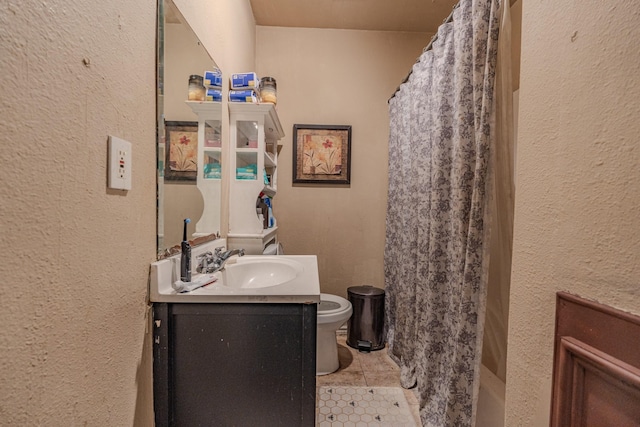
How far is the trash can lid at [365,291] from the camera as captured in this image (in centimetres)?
230

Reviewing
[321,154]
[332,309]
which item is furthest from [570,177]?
[321,154]

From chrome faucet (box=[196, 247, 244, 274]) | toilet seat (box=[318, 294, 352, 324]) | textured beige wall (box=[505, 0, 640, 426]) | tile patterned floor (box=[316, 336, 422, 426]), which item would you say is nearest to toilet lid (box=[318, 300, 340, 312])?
toilet seat (box=[318, 294, 352, 324])

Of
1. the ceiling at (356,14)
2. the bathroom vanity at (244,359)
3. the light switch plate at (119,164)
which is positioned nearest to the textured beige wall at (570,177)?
the bathroom vanity at (244,359)

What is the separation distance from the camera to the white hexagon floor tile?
153cm

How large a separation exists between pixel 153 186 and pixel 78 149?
307 millimetres

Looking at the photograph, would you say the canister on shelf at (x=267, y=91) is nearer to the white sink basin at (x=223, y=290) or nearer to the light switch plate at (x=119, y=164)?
the white sink basin at (x=223, y=290)

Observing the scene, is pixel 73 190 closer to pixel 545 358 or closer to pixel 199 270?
pixel 199 270

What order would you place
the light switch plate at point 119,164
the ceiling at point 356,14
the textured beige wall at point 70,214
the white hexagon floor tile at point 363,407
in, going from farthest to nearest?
the ceiling at point 356,14 < the white hexagon floor tile at point 363,407 < the light switch plate at point 119,164 < the textured beige wall at point 70,214

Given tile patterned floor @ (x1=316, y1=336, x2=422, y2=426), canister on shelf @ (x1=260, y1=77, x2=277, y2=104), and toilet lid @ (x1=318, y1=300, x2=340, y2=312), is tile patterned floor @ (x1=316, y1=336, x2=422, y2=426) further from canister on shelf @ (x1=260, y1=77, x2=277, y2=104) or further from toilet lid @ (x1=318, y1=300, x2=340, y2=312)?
canister on shelf @ (x1=260, y1=77, x2=277, y2=104)

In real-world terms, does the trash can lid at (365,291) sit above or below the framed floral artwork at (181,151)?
below

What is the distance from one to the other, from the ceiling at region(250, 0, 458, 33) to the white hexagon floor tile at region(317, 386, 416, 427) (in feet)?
8.73

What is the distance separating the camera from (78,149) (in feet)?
1.94

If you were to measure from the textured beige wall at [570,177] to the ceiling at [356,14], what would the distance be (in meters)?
1.85

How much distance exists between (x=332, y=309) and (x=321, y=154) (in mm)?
1282
